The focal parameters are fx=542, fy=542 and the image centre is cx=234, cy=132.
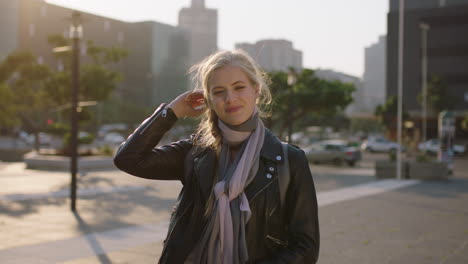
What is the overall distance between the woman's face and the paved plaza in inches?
164

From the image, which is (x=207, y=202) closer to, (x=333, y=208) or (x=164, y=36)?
(x=333, y=208)

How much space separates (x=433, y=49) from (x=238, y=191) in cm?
5996

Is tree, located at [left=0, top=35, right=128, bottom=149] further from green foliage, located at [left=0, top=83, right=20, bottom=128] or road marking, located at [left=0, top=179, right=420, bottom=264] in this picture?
road marking, located at [left=0, top=179, right=420, bottom=264]

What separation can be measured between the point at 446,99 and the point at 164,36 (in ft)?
217

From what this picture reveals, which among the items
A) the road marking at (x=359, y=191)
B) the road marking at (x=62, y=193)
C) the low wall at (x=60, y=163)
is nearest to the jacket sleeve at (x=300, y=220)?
the road marking at (x=359, y=191)

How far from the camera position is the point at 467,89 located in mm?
55625

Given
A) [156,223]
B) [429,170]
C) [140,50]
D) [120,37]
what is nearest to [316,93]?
[429,170]

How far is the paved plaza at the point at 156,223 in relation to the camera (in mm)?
6641

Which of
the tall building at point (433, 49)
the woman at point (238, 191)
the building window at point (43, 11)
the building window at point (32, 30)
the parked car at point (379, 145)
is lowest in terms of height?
the parked car at point (379, 145)

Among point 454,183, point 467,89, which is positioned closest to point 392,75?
point 467,89

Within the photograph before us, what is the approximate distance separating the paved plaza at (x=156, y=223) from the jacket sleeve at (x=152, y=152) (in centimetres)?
378

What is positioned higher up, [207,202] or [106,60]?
[106,60]

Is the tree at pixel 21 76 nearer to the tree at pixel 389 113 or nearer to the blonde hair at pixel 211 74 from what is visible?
the blonde hair at pixel 211 74

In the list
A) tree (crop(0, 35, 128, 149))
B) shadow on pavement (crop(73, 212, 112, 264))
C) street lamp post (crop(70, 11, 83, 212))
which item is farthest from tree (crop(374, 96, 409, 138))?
shadow on pavement (crop(73, 212, 112, 264))
